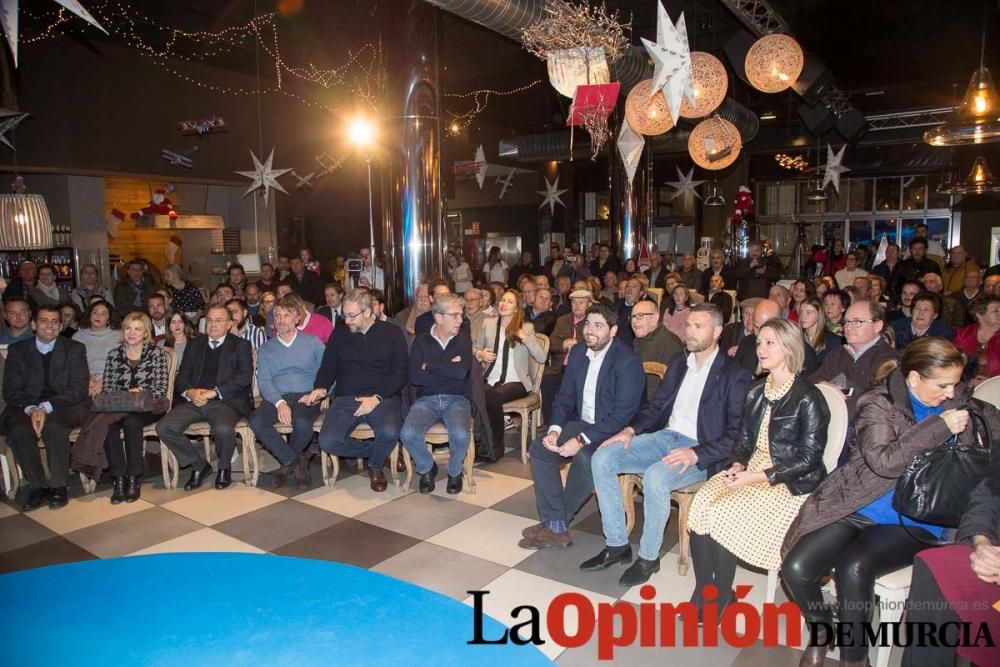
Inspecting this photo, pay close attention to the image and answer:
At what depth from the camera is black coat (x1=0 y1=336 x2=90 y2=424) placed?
4.53 m

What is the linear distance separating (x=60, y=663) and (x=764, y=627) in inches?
99.4

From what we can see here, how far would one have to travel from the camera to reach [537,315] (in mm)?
6832

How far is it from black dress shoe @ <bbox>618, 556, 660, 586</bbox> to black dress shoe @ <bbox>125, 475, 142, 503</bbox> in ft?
10.5

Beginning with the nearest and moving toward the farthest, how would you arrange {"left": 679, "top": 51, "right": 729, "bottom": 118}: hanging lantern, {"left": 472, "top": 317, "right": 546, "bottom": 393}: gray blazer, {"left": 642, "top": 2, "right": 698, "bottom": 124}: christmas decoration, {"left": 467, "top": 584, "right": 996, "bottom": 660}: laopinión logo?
{"left": 467, "top": 584, "right": 996, "bottom": 660}: laopinión logo < {"left": 642, "top": 2, "right": 698, "bottom": 124}: christmas decoration < {"left": 472, "top": 317, "right": 546, "bottom": 393}: gray blazer < {"left": 679, "top": 51, "right": 729, "bottom": 118}: hanging lantern

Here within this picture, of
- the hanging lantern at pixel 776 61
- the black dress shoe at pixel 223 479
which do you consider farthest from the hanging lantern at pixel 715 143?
the black dress shoe at pixel 223 479

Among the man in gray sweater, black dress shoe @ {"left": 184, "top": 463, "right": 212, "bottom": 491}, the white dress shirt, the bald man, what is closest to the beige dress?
the white dress shirt

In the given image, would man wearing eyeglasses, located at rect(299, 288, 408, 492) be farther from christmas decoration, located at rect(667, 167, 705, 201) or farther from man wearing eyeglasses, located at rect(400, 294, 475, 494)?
christmas decoration, located at rect(667, 167, 705, 201)

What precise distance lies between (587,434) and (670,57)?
3.03 m

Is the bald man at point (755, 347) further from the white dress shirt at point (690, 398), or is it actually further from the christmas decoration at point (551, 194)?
the christmas decoration at point (551, 194)

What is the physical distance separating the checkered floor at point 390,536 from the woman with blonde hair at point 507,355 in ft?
1.92

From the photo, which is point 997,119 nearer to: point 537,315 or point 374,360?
point 537,315

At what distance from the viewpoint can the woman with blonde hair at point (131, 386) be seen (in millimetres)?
4492

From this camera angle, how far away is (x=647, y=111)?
6617mm

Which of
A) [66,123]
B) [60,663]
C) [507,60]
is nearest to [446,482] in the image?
[60,663]
